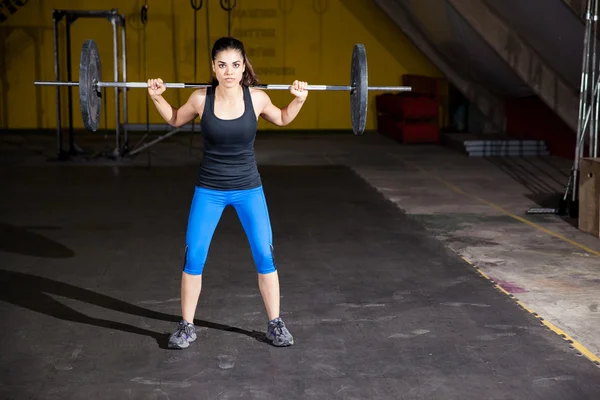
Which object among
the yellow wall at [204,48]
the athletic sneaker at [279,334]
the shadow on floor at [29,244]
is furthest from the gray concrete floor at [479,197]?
the shadow on floor at [29,244]

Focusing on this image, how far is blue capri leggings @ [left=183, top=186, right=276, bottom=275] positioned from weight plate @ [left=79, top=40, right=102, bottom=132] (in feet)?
2.29

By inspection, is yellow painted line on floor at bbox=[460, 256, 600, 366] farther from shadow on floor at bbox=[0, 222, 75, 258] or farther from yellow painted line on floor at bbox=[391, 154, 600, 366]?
shadow on floor at bbox=[0, 222, 75, 258]

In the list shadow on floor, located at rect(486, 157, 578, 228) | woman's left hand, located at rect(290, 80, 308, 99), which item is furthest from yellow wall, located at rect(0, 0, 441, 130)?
woman's left hand, located at rect(290, 80, 308, 99)

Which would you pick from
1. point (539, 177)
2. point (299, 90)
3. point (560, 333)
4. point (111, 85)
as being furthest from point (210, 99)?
point (539, 177)

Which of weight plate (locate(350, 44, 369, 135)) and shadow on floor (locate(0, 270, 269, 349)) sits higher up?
weight plate (locate(350, 44, 369, 135))

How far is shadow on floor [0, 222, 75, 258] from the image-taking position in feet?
18.0

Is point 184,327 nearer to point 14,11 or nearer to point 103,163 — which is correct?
point 103,163

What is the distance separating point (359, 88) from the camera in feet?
12.9

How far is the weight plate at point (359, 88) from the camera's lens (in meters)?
3.89

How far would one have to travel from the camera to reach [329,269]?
5098mm

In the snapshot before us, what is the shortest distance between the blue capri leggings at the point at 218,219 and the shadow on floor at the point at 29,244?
2.10m

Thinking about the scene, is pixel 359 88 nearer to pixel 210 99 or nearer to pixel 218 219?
pixel 210 99

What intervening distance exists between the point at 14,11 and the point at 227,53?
10.4 meters

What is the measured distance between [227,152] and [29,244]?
2732mm
